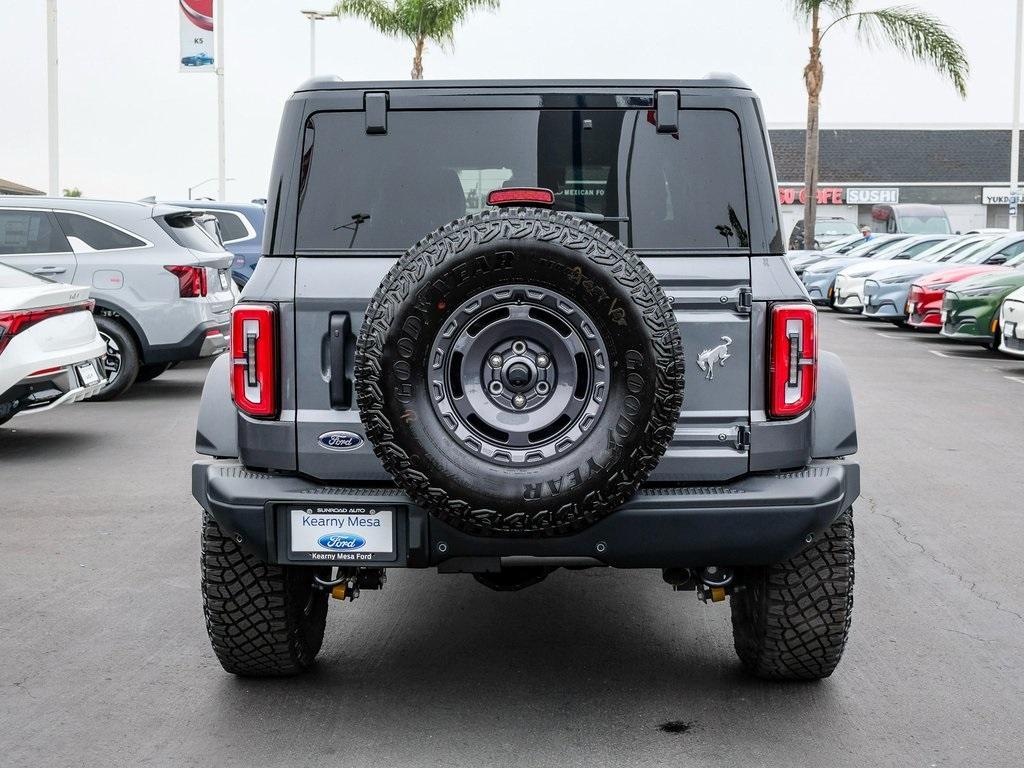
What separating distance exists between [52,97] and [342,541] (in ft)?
84.7

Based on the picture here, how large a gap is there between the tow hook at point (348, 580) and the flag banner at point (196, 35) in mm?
28834

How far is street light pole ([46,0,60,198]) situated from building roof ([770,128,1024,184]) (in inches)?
1513

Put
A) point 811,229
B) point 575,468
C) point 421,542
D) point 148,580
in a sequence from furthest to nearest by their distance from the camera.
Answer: point 811,229
point 148,580
point 421,542
point 575,468

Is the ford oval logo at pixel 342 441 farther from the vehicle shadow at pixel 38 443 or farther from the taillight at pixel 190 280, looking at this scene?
the taillight at pixel 190 280

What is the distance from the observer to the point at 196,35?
31422 mm

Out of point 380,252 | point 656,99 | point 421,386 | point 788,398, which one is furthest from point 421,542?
point 656,99

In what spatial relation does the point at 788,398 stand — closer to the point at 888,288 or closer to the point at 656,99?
the point at 656,99

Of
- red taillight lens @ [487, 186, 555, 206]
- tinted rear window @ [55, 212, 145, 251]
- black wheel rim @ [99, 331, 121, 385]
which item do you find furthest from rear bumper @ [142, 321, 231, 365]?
red taillight lens @ [487, 186, 555, 206]

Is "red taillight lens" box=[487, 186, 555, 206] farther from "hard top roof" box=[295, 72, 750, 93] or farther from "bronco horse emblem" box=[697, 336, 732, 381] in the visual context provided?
"bronco horse emblem" box=[697, 336, 732, 381]

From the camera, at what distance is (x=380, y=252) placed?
4.25 m

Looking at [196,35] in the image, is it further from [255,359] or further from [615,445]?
[615,445]

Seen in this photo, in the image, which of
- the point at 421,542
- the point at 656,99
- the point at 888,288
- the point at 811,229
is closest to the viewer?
the point at 421,542

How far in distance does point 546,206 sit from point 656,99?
1.63ft

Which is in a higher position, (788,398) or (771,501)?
(788,398)
